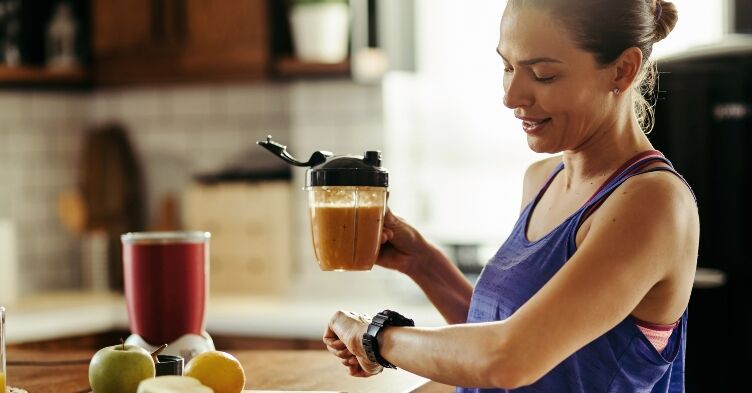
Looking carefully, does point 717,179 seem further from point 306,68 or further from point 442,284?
point 306,68

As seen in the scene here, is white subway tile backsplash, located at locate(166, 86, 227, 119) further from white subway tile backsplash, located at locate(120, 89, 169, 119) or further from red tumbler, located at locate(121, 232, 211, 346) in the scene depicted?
red tumbler, located at locate(121, 232, 211, 346)

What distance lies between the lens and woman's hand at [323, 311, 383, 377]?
1559 millimetres

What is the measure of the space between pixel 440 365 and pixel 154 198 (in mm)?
2965

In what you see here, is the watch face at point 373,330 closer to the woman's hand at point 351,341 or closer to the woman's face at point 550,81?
the woman's hand at point 351,341

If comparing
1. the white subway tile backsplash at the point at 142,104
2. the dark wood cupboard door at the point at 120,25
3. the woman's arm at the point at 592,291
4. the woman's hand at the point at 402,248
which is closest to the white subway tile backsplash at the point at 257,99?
the white subway tile backsplash at the point at 142,104

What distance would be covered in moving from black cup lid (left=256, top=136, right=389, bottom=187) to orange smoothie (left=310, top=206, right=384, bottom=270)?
0.05m

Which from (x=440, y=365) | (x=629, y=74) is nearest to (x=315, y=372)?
(x=440, y=365)

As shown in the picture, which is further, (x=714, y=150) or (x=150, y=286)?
(x=714, y=150)

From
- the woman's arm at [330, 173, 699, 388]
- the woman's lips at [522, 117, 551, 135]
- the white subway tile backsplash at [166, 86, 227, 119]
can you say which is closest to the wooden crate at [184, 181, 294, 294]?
the white subway tile backsplash at [166, 86, 227, 119]

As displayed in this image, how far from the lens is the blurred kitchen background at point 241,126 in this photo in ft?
12.0

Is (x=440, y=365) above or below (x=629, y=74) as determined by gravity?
below

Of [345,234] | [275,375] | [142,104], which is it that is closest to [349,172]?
[345,234]

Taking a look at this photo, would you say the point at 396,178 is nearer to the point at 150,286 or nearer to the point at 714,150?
the point at 714,150

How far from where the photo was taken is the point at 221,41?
372cm
